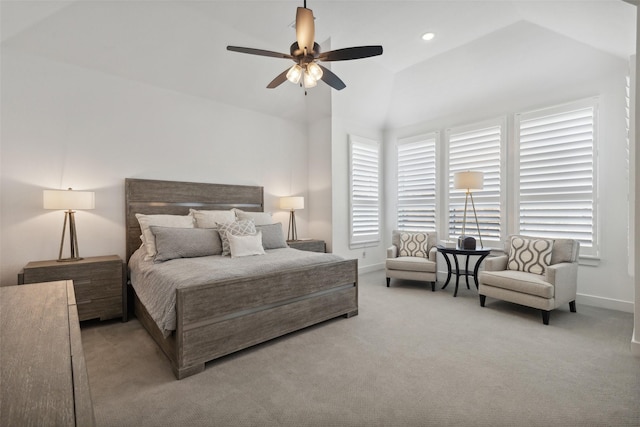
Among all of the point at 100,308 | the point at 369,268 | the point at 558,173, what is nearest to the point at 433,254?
the point at 369,268

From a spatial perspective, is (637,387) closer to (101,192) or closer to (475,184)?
(475,184)

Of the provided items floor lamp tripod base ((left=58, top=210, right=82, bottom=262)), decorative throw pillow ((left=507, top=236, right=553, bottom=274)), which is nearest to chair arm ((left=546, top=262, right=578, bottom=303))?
decorative throw pillow ((left=507, top=236, right=553, bottom=274))

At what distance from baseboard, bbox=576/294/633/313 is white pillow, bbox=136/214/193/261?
15.5 ft

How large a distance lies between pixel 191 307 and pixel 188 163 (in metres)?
2.53

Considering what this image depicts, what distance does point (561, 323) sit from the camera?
10.0 ft

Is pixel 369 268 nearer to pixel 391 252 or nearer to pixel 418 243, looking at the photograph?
pixel 391 252

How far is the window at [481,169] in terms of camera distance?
171 inches

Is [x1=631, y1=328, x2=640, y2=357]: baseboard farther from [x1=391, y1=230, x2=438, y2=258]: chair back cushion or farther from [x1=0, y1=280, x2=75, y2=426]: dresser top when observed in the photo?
[x1=0, y1=280, x2=75, y2=426]: dresser top

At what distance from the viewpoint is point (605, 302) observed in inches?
137

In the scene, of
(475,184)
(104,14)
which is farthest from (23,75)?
(475,184)

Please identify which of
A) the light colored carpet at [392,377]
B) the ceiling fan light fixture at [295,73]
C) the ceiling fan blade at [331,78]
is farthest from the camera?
the ceiling fan blade at [331,78]

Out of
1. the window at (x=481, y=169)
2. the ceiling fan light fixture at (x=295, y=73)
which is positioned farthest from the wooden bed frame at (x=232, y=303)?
the window at (x=481, y=169)

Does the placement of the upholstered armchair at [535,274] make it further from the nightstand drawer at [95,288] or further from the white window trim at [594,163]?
the nightstand drawer at [95,288]

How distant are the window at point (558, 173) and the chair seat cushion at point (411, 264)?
130 centimetres
